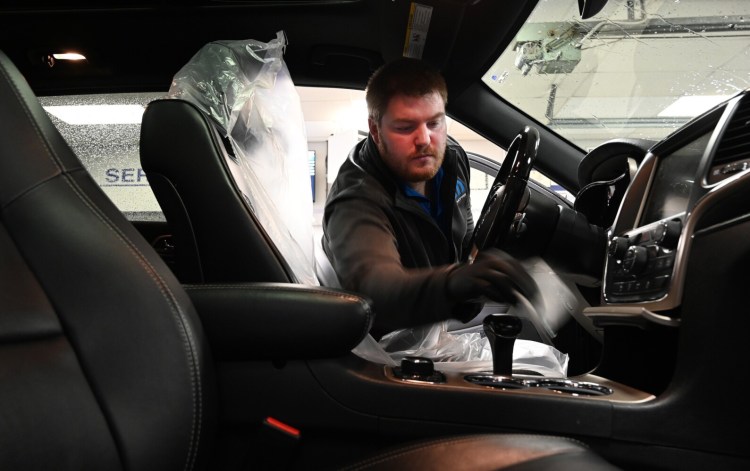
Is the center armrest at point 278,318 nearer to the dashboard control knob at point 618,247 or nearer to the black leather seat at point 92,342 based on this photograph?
the black leather seat at point 92,342

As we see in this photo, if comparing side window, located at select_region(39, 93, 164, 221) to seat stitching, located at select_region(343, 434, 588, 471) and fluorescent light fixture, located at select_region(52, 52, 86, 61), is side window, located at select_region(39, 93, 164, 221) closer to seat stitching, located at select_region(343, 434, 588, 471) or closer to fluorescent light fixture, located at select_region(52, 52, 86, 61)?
fluorescent light fixture, located at select_region(52, 52, 86, 61)

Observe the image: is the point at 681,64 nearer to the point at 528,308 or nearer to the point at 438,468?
the point at 528,308

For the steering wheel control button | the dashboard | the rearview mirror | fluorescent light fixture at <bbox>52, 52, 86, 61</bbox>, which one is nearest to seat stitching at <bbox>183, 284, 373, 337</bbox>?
the steering wheel control button

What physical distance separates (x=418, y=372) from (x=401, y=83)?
2.56 feet

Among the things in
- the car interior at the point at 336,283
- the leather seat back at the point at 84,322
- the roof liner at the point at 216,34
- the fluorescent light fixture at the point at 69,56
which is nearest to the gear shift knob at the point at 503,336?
the car interior at the point at 336,283

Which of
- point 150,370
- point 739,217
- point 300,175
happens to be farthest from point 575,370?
point 150,370

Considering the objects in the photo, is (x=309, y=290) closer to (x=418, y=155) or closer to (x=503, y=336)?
(x=503, y=336)

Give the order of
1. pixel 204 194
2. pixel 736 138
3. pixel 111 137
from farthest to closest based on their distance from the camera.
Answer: pixel 111 137, pixel 204 194, pixel 736 138

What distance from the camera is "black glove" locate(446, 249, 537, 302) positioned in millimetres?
1017

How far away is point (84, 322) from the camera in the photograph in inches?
27.0

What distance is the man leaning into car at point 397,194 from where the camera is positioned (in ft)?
4.49

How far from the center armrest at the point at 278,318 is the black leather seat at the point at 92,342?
194mm

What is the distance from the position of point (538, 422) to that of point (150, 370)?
1.99ft

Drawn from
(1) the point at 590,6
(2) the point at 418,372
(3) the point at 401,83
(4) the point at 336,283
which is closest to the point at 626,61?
(1) the point at 590,6
